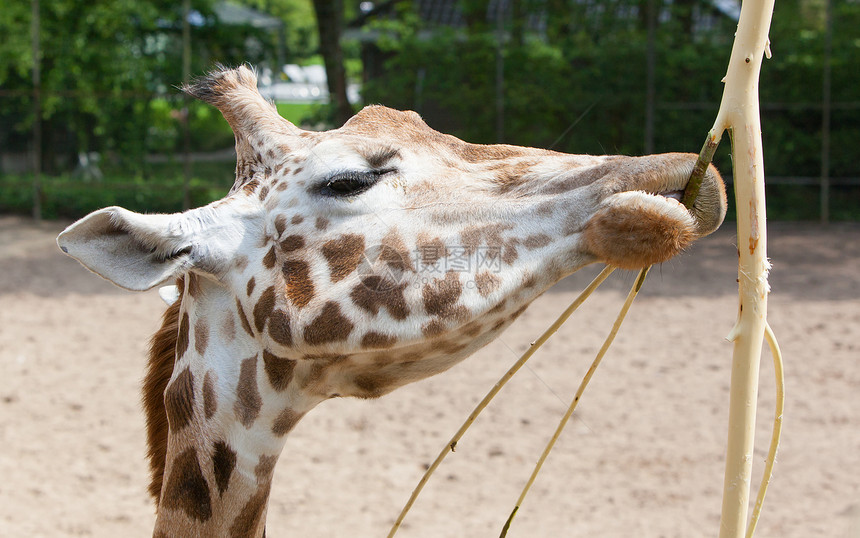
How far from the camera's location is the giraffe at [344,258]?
164 centimetres

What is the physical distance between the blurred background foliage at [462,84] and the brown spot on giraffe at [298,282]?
8.65m

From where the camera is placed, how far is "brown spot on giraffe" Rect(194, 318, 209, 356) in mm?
1838

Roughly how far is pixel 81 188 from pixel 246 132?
10.4 meters

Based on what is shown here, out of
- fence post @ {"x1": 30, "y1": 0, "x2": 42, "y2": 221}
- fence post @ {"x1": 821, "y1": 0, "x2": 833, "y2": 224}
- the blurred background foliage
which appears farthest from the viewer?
fence post @ {"x1": 30, "y1": 0, "x2": 42, "y2": 221}

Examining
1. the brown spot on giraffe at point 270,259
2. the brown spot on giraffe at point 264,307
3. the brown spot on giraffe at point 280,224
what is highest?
the brown spot on giraffe at point 280,224

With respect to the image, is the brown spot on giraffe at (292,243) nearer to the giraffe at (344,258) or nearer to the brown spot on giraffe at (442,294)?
the giraffe at (344,258)

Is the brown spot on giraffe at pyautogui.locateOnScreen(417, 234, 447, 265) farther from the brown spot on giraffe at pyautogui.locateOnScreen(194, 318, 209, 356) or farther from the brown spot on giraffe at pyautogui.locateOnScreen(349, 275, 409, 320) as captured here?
the brown spot on giraffe at pyautogui.locateOnScreen(194, 318, 209, 356)

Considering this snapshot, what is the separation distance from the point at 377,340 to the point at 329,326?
4.2 inches

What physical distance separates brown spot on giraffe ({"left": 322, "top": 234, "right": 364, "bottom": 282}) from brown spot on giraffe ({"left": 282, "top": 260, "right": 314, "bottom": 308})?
5 cm

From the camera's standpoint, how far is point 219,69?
2.21 metres

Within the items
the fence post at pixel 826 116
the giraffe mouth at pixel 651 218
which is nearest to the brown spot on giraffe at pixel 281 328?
the giraffe mouth at pixel 651 218

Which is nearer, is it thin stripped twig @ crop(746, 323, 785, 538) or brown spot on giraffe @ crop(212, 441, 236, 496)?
thin stripped twig @ crop(746, 323, 785, 538)

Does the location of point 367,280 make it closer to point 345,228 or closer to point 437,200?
point 345,228

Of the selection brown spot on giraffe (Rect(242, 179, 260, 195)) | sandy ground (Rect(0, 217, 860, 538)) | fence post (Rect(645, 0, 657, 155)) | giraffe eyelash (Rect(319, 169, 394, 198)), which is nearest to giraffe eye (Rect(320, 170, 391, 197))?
giraffe eyelash (Rect(319, 169, 394, 198))
